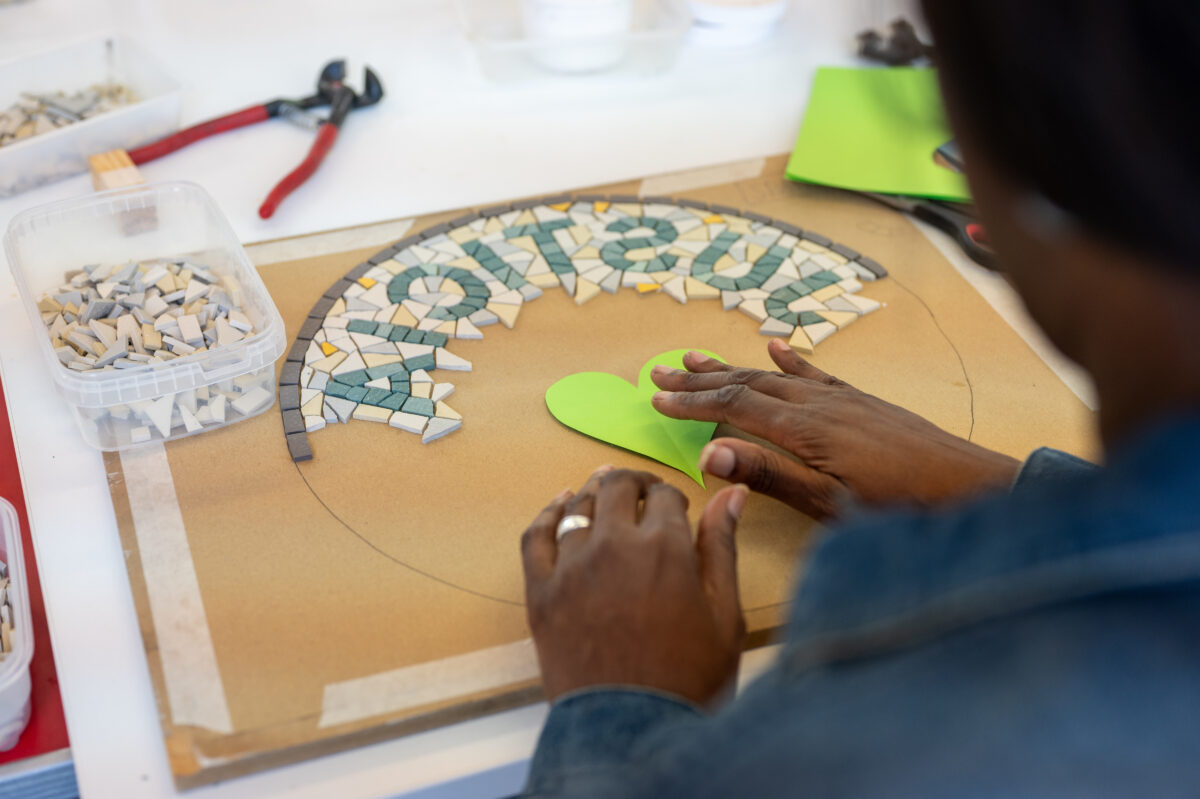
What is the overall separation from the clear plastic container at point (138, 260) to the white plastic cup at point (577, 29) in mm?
727

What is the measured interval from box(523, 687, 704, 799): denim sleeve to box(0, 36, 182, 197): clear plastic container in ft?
3.87

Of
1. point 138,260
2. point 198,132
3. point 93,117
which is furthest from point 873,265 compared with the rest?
point 93,117

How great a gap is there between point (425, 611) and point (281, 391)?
0.35 m

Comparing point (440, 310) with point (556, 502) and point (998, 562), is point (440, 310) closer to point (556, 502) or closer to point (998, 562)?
point (556, 502)

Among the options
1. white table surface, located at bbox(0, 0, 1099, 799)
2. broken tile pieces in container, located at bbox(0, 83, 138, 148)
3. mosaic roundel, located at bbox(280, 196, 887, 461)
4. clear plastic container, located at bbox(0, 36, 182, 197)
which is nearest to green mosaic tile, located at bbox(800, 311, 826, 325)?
mosaic roundel, located at bbox(280, 196, 887, 461)

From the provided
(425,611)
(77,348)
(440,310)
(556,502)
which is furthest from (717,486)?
(77,348)

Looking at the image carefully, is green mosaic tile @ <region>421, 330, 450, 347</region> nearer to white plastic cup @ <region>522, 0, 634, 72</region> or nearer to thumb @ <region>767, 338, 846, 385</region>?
thumb @ <region>767, 338, 846, 385</region>

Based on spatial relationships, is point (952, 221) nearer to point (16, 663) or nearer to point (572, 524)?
point (572, 524)

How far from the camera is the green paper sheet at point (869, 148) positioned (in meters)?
1.38

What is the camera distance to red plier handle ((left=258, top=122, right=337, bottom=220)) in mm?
1303

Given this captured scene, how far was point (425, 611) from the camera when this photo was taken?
79 cm

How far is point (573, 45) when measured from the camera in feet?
5.34

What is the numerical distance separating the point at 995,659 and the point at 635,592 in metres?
0.29

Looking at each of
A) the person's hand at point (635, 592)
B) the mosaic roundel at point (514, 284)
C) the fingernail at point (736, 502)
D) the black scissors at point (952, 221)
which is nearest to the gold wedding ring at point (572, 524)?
the person's hand at point (635, 592)
